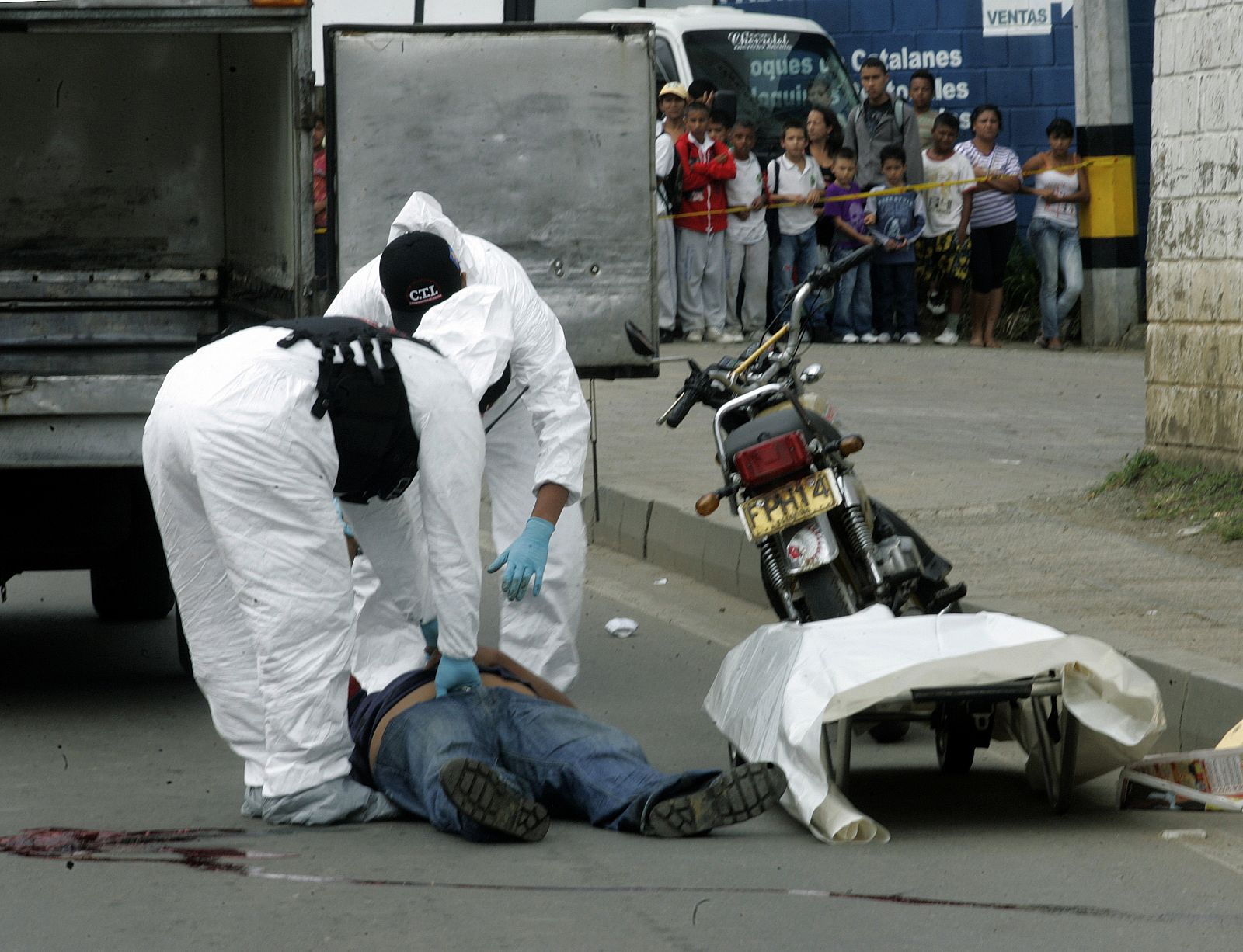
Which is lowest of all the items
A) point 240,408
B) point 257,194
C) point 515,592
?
point 515,592

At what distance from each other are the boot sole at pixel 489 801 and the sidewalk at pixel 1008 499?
2.13 m

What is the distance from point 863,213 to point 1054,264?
156 centimetres

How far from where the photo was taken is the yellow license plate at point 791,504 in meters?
6.08

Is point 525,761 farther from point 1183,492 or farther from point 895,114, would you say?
point 895,114

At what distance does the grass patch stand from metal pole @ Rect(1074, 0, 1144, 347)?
6563mm

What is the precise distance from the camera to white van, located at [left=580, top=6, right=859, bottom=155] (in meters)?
18.1

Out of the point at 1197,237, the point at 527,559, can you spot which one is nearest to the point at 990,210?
the point at 1197,237

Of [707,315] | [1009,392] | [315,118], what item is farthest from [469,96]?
[707,315]

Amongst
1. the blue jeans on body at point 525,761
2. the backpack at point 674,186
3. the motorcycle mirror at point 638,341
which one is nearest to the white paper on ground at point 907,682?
the blue jeans on body at point 525,761

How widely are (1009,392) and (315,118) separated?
7.55 meters

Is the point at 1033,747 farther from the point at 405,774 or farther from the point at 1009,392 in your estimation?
the point at 1009,392

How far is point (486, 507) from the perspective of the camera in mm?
11289

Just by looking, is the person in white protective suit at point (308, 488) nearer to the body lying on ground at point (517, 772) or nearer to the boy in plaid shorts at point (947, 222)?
the body lying on ground at point (517, 772)

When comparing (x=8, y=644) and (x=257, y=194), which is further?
(x=257, y=194)
